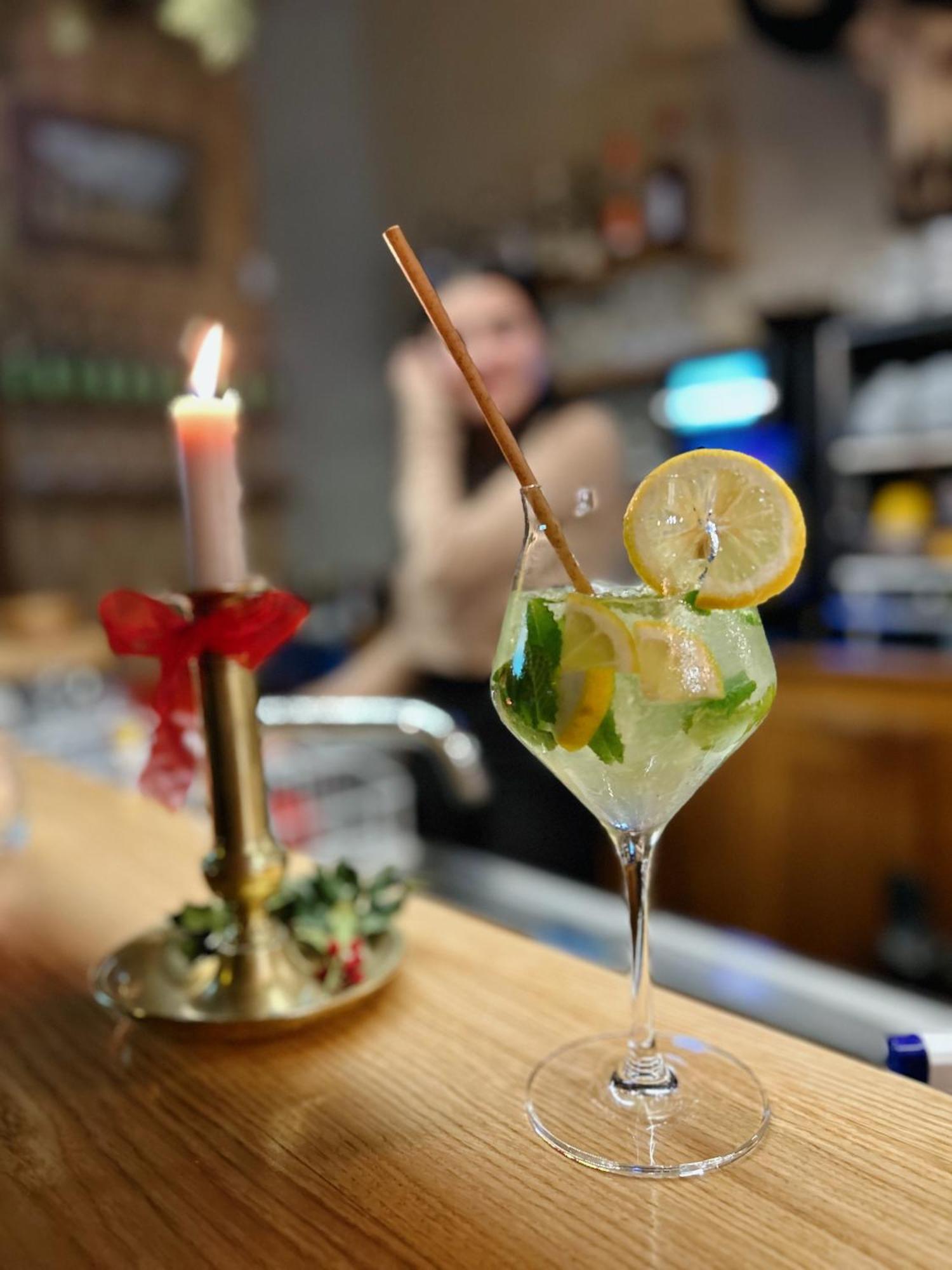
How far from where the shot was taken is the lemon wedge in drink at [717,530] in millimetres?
583

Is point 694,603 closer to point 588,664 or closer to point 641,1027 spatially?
point 588,664

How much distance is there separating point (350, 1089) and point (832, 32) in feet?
13.2

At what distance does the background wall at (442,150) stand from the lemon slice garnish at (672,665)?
143 inches

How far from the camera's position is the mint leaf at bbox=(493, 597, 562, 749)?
579 mm

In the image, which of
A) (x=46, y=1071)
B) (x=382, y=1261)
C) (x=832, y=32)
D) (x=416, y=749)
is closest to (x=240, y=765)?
(x=46, y=1071)

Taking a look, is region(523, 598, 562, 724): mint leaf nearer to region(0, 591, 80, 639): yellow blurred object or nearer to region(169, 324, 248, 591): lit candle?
region(169, 324, 248, 591): lit candle

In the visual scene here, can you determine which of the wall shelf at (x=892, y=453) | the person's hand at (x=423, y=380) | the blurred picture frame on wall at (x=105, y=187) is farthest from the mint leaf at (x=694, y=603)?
the blurred picture frame on wall at (x=105, y=187)

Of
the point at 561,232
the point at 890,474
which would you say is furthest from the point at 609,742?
the point at 561,232

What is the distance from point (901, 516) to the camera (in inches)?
132

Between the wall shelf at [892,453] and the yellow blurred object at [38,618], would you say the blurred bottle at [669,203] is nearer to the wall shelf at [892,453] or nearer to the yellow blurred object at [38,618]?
the wall shelf at [892,453]

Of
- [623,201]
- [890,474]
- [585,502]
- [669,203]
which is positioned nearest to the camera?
[585,502]

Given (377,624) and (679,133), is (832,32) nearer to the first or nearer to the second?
(679,133)

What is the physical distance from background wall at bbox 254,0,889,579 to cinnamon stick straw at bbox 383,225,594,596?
3.59 metres

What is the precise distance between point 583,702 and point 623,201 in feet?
13.1
